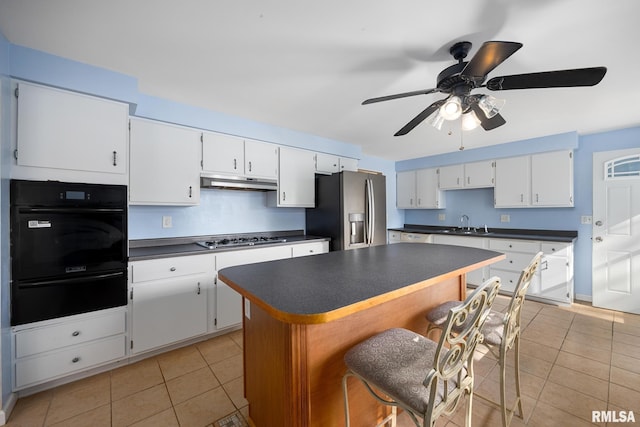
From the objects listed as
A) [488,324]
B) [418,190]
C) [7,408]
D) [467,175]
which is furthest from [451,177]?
[7,408]

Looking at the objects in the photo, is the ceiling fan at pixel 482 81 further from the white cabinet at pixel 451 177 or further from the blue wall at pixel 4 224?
the white cabinet at pixel 451 177

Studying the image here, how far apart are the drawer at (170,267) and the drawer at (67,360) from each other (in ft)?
1.63

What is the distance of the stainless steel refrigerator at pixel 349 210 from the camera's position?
331 cm

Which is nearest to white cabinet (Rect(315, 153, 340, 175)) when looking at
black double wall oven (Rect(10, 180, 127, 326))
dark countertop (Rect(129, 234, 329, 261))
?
dark countertop (Rect(129, 234, 329, 261))

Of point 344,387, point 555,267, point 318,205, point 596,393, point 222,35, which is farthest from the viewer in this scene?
point 318,205

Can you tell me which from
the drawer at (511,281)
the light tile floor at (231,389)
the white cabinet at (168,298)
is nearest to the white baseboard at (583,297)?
the drawer at (511,281)

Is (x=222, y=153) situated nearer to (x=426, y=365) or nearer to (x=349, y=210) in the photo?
(x=349, y=210)

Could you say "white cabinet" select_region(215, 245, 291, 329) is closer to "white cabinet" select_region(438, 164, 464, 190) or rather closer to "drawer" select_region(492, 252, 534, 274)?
"drawer" select_region(492, 252, 534, 274)

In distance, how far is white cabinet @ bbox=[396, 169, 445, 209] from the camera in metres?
→ 4.83

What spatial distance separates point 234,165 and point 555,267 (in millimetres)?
4256

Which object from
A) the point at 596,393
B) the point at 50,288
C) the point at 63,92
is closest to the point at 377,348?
the point at 596,393

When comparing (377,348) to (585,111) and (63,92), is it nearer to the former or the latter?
(63,92)

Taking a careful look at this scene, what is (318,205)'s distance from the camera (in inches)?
144

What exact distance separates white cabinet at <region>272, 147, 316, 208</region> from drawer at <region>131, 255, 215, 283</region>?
1.15 meters
